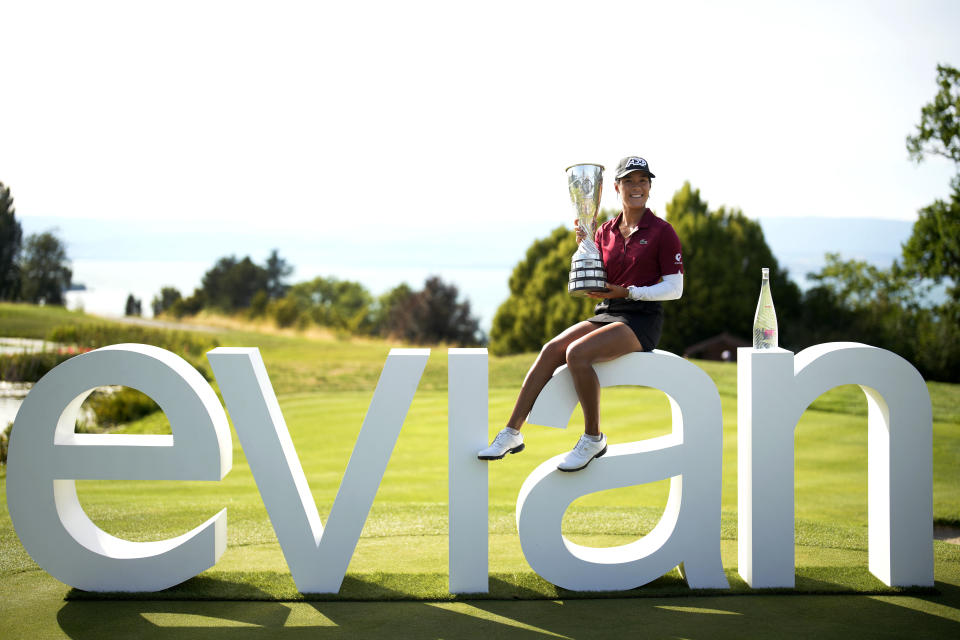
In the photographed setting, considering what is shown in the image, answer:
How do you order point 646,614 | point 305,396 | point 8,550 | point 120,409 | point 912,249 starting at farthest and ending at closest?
point 912,249, point 305,396, point 120,409, point 8,550, point 646,614

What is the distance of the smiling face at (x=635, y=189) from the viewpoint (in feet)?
14.8

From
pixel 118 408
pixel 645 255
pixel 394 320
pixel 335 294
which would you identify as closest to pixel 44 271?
pixel 118 408

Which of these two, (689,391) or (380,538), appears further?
(380,538)

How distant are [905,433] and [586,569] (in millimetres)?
2054

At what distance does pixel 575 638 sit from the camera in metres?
3.78

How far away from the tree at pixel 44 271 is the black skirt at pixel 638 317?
67.9ft

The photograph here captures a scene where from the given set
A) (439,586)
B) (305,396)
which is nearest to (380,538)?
(439,586)

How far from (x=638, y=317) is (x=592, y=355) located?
0.41 metres

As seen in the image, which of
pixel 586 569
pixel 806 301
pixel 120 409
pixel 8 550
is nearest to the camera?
pixel 586 569

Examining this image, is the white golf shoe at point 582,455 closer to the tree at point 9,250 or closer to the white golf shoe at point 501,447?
the white golf shoe at point 501,447

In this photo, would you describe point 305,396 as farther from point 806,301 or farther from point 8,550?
point 806,301

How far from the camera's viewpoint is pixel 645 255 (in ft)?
14.6

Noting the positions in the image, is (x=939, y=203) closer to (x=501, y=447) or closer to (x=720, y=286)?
(x=720, y=286)

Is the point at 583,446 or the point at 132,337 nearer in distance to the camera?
the point at 583,446
